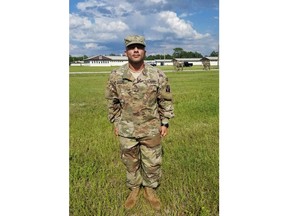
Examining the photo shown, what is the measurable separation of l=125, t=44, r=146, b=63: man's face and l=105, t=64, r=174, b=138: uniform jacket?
10 cm

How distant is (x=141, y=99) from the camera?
2924mm

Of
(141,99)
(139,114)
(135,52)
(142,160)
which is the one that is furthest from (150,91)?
(142,160)

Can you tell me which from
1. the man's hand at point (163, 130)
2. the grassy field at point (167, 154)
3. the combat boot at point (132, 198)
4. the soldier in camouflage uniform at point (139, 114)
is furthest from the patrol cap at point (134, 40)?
the combat boot at point (132, 198)

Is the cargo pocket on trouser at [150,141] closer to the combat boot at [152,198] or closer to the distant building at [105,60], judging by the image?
the combat boot at [152,198]

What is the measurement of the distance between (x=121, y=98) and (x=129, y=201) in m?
0.85

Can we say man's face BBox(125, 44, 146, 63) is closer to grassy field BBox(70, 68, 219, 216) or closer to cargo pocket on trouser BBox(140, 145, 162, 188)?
grassy field BBox(70, 68, 219, 216)

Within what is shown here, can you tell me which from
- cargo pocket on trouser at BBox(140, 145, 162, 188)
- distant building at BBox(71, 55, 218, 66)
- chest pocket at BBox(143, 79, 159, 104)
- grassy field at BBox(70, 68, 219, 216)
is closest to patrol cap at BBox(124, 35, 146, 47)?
distant building at BBox(71, 55, 218, 66)

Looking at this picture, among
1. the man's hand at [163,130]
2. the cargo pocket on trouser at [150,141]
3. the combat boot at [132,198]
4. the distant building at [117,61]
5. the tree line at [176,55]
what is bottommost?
the combat boot at [132,198]

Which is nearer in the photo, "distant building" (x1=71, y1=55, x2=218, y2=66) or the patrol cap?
the patrol cap

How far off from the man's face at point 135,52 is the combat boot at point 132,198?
106cm

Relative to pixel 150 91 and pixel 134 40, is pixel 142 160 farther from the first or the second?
pixel 134 40

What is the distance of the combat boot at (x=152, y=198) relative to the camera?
304 centimetres

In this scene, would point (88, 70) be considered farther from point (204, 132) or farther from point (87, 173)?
point (204, 132)

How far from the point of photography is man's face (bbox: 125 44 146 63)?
2.85 m
